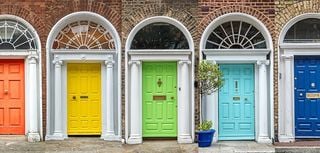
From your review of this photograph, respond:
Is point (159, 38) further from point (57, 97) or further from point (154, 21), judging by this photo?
point (57, 97)

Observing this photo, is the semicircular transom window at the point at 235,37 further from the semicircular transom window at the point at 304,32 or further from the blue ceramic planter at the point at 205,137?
the blue ceramic planter at the point at 205,137

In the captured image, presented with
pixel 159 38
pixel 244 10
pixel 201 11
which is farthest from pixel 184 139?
pixel 244 10

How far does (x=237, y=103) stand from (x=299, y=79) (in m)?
1.76

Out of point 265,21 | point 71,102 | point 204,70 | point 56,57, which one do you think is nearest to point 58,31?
point 56,57

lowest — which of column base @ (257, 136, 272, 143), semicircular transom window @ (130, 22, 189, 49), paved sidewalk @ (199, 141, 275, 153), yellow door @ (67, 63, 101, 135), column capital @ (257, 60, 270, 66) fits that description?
paved sidewalk @ (199, 141, 275, 153)

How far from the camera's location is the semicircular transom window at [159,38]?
1225 cm

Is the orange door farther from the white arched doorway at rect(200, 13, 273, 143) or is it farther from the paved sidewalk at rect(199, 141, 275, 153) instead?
the paved sidewalk at rect(199, 141, 275, 153)

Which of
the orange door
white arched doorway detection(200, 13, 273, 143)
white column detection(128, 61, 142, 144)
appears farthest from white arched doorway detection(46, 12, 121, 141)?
white arched doorway detection(200, 13, 273, 143)

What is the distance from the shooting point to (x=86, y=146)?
454 inches

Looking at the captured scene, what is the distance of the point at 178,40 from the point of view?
12.3 metres

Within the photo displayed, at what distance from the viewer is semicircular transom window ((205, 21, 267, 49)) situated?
1233cm

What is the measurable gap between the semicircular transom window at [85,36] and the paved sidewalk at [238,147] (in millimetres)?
3824

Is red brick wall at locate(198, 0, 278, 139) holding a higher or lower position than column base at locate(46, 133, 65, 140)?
higher

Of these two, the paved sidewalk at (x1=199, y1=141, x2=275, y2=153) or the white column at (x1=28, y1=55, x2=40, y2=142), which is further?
the white column at (x1=28, y1=55, x2=40, y2=142)
